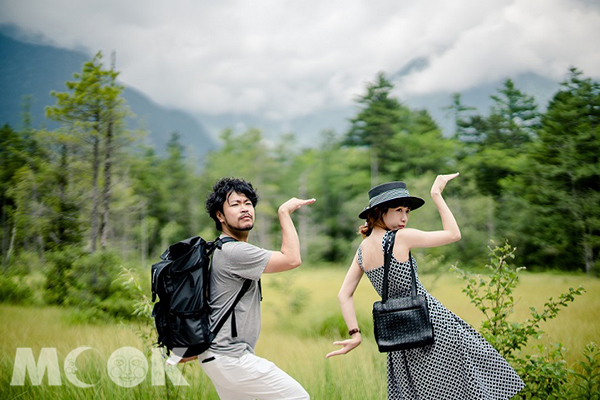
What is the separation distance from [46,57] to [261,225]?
51.0 ft

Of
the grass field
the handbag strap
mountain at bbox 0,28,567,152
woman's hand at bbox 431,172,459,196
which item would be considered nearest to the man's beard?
the handbag strap

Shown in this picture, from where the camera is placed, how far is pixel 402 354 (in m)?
2.31

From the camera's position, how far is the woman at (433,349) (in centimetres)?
219

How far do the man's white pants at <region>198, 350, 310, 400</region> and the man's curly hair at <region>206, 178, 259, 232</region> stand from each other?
0.62 metres

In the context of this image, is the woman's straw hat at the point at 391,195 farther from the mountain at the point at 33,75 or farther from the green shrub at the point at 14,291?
the mountain at the point at 33,75

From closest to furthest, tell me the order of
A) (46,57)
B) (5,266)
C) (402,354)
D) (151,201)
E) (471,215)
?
(402,354) → (5,266) → (46,57) → (471,215) → (151,201)

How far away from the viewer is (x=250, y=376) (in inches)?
75.5

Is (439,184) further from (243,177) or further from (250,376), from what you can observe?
(243,177)

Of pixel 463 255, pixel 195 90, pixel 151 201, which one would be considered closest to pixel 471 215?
pixel 463 255

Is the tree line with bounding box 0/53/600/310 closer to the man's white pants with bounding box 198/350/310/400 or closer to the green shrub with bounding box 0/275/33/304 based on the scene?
the green shrub with bounding box 0/275/33/304

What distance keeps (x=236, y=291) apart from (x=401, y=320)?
846 millimetres

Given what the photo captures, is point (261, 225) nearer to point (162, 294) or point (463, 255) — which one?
point (463, 255)

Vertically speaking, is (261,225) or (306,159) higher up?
(306,159)

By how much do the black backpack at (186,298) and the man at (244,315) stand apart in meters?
0.04
